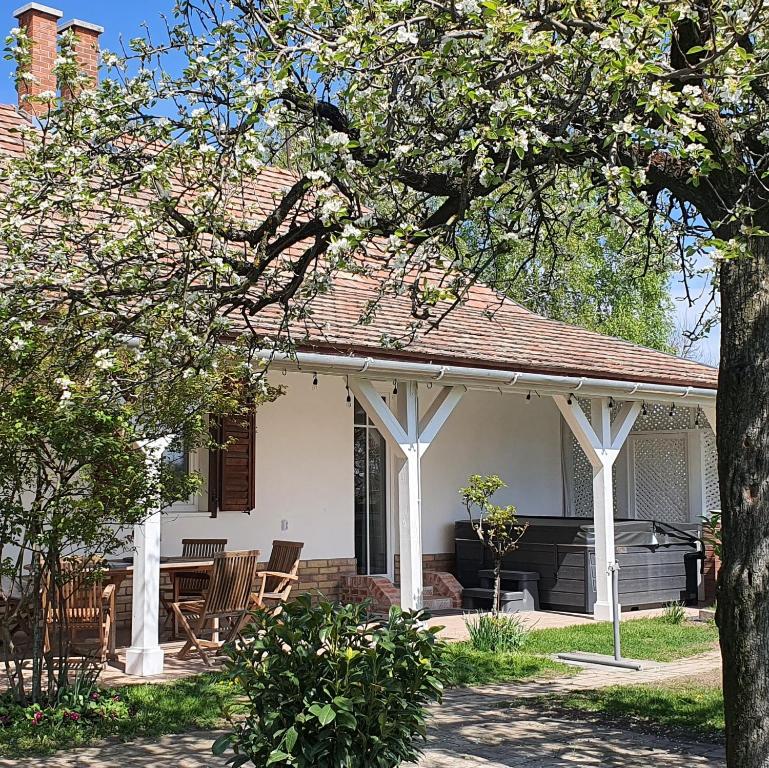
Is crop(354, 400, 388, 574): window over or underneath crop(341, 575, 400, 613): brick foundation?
over

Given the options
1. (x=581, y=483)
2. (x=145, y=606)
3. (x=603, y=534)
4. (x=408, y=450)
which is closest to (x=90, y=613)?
(x=145, y=606)

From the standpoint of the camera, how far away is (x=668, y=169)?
4.52 meters

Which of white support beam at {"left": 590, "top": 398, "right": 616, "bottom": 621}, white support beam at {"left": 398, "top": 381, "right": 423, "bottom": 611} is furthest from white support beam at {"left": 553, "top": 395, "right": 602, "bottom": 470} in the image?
white support beam at {"left": 398, "top": 381, "right": 423, "bottom": 611}

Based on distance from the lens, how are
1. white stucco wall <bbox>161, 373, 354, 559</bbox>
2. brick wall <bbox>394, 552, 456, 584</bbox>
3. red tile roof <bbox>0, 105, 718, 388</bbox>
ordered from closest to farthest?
red tile roof <bbox>0, 105, 718, 388</bbox>, white stucco wall <bbox>161, 373, 354, 559</bbox>, brick wall <bbox>394, 552, 456, 584</bbox>

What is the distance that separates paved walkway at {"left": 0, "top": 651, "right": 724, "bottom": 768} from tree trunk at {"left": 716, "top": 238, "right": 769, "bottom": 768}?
1569 millimetres

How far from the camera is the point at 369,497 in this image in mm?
13406

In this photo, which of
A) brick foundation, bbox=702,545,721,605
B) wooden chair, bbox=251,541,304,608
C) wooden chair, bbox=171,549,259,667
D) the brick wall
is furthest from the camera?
the brick wall

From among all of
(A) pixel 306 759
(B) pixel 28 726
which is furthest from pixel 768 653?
(B) pixel 28 726

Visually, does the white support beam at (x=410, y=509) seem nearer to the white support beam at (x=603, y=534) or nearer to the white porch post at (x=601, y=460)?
the white porch post at (x=601, y=460)

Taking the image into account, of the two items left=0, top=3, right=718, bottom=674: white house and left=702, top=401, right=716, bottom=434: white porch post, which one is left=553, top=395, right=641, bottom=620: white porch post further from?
left=702, top=401, right=716, bottom=434: white porch post

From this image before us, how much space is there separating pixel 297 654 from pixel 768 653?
2.02 metres

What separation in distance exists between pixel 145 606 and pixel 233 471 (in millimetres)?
3229

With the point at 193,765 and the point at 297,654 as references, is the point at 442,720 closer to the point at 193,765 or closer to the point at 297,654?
the point at 193,765

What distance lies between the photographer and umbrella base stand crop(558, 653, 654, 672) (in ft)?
29.0
